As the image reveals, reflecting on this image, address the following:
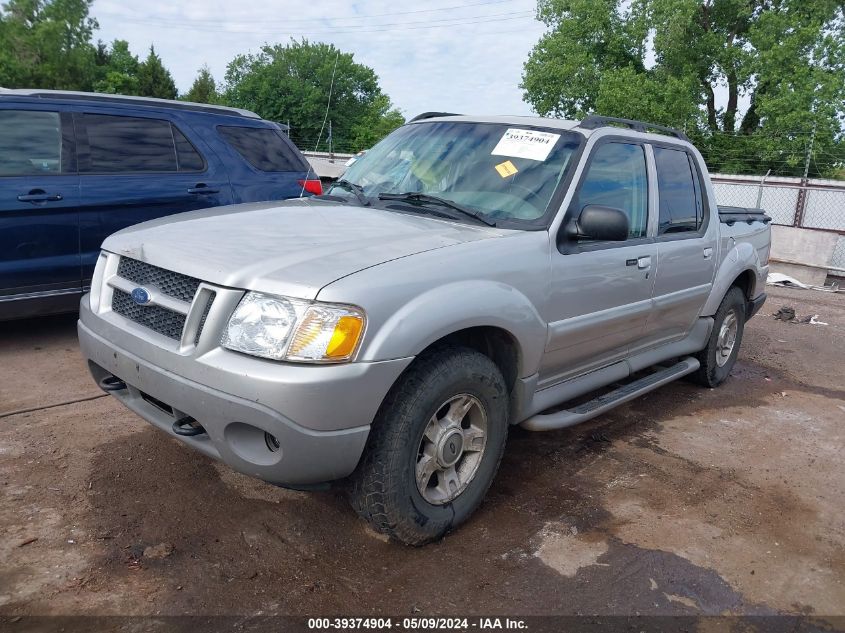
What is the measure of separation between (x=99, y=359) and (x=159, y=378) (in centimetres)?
55

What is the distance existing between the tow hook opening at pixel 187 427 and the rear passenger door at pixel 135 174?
10.1 feet

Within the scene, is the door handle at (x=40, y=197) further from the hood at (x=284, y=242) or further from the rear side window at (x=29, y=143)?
the hood at (x=284, y=242)

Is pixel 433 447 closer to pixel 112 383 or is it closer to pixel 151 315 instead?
pixel 151 315

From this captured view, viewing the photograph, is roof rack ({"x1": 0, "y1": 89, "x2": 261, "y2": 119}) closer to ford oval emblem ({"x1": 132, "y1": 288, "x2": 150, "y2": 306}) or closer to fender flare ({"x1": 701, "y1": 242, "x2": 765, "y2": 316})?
ford oval emblem ({"x1": 132, "y1": 288, "x2": 150, "y2": 306})

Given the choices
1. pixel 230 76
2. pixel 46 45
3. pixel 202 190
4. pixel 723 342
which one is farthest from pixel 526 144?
pixel 230 76

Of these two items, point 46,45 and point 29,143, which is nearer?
point 29,143

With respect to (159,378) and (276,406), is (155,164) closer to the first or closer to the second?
(159,378)

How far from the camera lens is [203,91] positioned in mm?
75812

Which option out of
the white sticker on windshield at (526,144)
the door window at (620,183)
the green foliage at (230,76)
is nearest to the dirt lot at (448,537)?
the door window at (620,183)

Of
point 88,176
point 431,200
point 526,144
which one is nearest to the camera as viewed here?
point 431,200

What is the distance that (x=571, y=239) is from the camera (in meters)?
3.52

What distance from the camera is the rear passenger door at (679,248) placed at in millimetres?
4355

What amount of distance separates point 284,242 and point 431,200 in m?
1.00

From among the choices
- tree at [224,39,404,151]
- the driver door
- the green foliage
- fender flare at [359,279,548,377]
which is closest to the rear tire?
the driver door
